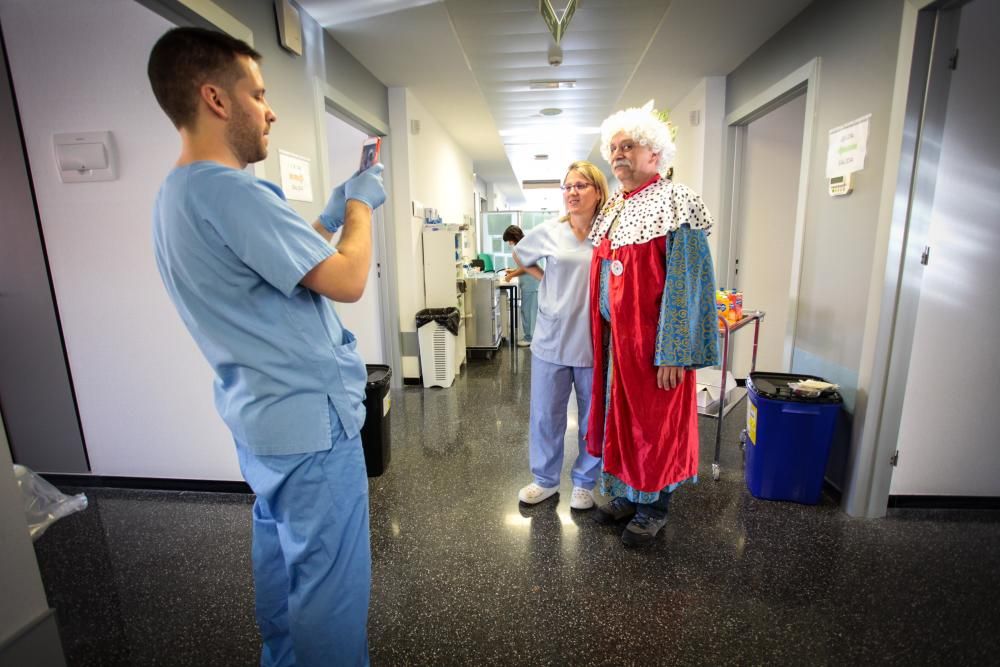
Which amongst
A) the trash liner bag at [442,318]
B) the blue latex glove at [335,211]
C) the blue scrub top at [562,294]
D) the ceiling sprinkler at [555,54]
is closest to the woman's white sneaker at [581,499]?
the blue scrub top at [562,294]

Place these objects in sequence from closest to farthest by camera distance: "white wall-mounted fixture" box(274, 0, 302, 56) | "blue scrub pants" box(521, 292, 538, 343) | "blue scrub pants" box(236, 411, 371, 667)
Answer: "blue scrub pants" box(236, 411, 371, 667) → "white wall-mounted fixture" box(274, 0, 302, 56) → "blue scrub pants" box(521, 292, 538, 343)

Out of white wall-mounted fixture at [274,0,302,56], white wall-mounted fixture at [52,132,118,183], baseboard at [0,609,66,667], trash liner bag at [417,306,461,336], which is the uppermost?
white wall-mounted fixture at [274,0,302,56]

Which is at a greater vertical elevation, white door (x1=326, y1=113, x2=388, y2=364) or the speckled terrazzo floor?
white door (x1=326, y1=113, x2=388, y2=364)

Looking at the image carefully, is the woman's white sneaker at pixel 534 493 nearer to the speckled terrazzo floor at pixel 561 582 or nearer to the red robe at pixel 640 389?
the speckled terrazzo floor at pixel 561 582

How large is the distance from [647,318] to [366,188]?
104 cm

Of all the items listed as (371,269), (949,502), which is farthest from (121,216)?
(949,502)

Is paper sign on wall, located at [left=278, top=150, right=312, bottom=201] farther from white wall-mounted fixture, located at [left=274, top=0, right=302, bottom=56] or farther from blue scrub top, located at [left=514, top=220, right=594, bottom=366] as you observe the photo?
blue scrub top, located at [left=514, top=220, right=594, bottom=366]

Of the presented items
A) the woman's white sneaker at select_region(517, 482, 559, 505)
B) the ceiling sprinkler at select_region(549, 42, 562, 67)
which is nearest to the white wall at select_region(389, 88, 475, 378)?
the ceiling sprinkler at select_region(549, 42, 562, 67)

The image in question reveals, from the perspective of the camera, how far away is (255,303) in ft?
2.92

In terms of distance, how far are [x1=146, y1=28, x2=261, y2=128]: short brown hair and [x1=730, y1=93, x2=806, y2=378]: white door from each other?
143 inches

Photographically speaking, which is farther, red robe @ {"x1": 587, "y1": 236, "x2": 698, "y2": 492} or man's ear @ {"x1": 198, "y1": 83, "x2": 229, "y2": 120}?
red robe @ {"x1": 587, "y1": 236, "x2": 698, "y2": 492}

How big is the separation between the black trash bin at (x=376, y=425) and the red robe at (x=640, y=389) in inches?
44.7

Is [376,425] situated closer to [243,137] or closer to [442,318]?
[442,318]

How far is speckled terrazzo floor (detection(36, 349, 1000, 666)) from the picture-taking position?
138 cm
